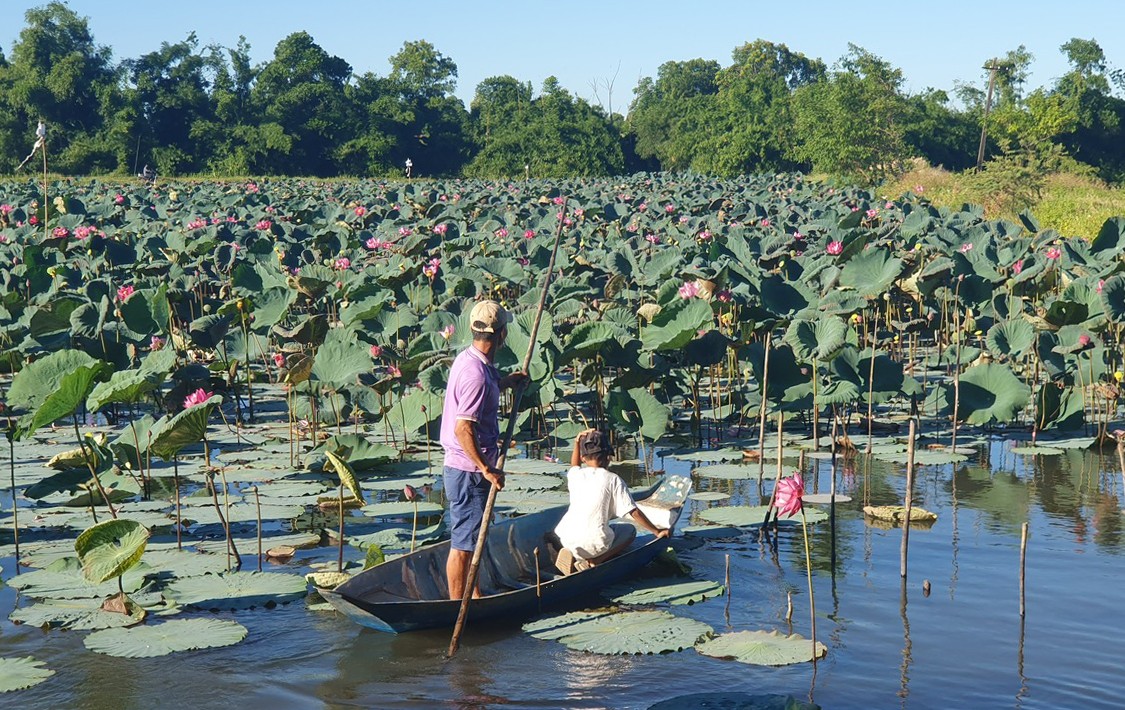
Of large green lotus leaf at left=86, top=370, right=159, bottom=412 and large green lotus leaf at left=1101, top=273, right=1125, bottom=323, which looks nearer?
large green lotus leaf at left=86, top=370, right=159, bottom=412

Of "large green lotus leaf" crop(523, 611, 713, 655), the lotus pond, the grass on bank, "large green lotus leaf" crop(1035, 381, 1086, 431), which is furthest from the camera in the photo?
the grass on bank

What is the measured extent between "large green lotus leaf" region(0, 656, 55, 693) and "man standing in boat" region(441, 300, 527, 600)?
1.67 m

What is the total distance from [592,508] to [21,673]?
2.52 m

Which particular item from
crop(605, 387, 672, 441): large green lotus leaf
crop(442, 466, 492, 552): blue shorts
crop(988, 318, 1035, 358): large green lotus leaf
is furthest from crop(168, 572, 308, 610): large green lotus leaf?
crop(988, 318, 1035, 358): large green lotus leaf

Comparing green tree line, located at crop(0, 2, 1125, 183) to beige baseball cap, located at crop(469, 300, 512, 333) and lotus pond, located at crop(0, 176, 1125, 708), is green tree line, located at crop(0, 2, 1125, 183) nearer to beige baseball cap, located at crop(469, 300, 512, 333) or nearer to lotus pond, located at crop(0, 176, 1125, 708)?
lotus pond, located at crop(0, 176, 1125, 708)

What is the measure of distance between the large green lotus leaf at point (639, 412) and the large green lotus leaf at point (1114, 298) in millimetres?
3413

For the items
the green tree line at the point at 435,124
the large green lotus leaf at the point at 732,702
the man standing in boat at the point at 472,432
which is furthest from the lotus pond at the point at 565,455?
the green tree line at the point at 435,124

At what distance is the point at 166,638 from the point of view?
505cm

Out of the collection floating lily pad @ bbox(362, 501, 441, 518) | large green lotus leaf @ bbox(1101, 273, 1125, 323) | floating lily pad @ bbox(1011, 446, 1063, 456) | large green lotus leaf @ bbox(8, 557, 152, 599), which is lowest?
large green lotus leaf @ bbox(8, 557, 152, 599)

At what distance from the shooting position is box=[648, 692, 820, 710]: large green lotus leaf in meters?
4.28

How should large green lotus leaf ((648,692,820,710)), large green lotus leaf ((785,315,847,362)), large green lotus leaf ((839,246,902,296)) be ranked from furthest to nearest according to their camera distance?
large green lotus leaf ((839,246,902,296)) → large green lotus leaf ((785,315,847,362)) → large green lotus leaf ((648,692,820,710))

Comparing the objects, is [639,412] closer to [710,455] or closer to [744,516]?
[710,455]

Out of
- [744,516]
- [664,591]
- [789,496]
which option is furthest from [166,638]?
[744,516]

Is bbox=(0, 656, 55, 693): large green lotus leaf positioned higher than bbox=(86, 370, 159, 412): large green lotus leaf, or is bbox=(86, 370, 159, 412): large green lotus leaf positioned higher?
bbox=(86, 370, 159, 412): large green lotus leaf
